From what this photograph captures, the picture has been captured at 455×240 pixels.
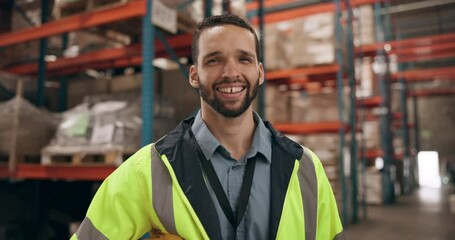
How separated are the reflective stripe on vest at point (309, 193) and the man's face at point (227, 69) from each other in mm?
352

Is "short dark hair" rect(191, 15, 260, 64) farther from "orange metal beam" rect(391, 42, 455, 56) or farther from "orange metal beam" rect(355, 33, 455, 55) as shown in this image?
"orange metal beam" rect(391, 42, 455, 56)

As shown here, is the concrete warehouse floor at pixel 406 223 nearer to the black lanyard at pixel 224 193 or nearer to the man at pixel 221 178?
the man at pixel 221 178

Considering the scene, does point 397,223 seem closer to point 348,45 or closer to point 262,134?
point 348,45

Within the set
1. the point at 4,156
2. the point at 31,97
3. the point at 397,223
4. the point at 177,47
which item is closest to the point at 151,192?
the point at 177,47

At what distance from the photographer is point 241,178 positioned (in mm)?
1481

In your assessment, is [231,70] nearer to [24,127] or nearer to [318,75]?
[24,127]

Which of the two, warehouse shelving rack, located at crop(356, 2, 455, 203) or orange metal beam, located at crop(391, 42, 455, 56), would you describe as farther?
orange metal beam, located at crop(391, 42, 455, 56)

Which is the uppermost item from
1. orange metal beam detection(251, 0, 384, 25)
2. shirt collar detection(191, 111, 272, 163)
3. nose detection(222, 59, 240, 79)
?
orange metal beam detection(251, 0, 384, 25)

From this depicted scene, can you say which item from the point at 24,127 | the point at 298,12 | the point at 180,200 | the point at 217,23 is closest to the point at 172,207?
the point at 180,200

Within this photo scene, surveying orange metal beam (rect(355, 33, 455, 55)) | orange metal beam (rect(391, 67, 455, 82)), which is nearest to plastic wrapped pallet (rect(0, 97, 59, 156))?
orange metal beam (rect(355, 33, 455, 55))

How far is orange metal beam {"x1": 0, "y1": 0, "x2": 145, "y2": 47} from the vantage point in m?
3.35

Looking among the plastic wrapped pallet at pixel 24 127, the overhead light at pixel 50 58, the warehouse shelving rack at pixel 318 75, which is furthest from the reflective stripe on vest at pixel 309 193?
the overhead light at pixel 50 58

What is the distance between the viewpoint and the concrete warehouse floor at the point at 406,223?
5.68 meters

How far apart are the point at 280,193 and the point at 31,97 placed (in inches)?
183
